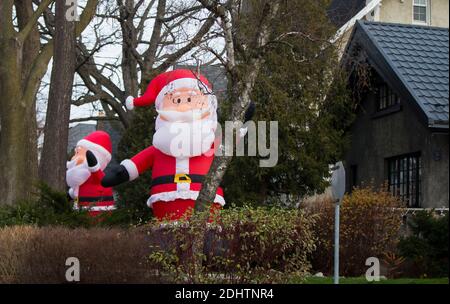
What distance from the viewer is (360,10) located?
85.0ft

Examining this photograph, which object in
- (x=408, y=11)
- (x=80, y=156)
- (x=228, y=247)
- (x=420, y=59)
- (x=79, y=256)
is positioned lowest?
(x=79, y=256)

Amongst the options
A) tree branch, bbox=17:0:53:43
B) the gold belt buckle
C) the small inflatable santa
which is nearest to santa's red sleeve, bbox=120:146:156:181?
the gold belt buckle

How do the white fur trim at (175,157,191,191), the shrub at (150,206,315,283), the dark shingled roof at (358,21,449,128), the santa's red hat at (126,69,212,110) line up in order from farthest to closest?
1. the dark shingled roof at (358,21,449,128)
2. the santa's red hat at (126,69,212,110)
3. the white fur trim at (175,157,191,191)
4. the shrub at (150,206,315,283)

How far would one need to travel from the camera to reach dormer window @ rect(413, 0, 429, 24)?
27312 millimetres

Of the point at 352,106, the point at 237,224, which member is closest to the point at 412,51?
the point at 352,106

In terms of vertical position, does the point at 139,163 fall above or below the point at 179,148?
below

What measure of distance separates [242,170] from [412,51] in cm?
450

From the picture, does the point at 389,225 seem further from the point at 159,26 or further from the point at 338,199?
the point at 159,26

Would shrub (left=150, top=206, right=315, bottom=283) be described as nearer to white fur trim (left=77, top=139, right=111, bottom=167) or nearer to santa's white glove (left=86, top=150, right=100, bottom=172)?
santa's white glove (left=86, top=150, right=100, bottom=172)

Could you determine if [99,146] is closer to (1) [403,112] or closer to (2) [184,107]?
(2) [184,107]

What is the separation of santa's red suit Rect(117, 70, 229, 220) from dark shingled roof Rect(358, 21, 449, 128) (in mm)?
3999

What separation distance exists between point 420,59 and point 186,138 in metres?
5.42

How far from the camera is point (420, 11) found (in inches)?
1079

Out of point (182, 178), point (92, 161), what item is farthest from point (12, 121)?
point (182, 178)
